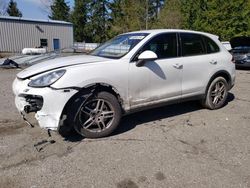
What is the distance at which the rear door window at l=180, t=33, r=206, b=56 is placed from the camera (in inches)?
194

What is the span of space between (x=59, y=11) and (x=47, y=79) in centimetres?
5775

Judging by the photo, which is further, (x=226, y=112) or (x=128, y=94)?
(x=226, y=112)

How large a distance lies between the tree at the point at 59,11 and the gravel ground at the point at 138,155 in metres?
55.8

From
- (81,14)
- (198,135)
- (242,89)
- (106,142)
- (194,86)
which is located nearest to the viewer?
(106,142)

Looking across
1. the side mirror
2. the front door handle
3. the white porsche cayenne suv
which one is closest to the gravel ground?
the white porsche cayenne suv

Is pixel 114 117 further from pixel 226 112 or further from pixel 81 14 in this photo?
pixel 81 14

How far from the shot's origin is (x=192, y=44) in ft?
16.7

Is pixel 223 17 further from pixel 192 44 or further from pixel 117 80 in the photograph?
pixel 117 80

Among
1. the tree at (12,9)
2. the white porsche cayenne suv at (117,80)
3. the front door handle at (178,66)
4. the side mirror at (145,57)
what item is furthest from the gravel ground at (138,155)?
the tree at (12,9)

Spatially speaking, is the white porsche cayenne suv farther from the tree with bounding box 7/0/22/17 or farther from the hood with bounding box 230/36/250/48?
the tree with bounding box 7/0/22/17

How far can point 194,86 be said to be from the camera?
5.08 meters

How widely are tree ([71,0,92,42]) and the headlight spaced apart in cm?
5298

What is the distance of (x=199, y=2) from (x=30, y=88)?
3288cm

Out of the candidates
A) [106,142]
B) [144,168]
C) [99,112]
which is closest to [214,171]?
[144,168]
